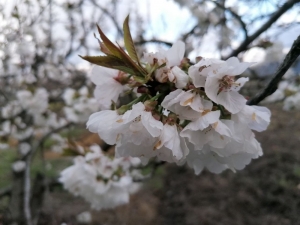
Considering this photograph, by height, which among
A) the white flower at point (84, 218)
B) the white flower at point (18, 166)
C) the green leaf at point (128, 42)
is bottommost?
the white flower at point (84, 218)

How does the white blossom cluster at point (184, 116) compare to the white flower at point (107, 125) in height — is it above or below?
below

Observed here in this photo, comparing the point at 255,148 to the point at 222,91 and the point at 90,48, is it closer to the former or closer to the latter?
the point at 222,91

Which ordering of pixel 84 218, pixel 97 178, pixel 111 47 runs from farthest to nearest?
pixel 84 218, pixel 97 178, pixel 111 47

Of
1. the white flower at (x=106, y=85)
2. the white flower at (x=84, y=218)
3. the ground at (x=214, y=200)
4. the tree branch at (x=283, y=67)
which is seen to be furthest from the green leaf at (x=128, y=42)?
the white flower at (x=84, y=218)

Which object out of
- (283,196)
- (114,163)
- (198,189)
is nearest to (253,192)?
(283,196)

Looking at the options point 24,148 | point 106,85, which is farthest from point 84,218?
point 106,85

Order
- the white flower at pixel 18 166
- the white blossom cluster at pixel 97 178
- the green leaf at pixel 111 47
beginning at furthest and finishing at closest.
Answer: the white flower at pixel 18 166 → the white blossom cluster at pixel 97 178 → the green leaf at pixel 111 47

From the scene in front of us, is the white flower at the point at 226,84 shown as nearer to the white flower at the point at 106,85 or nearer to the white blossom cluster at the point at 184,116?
the white blossom cluster at the point at 184,116

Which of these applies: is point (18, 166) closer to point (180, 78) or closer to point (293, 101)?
point (293, 101)
